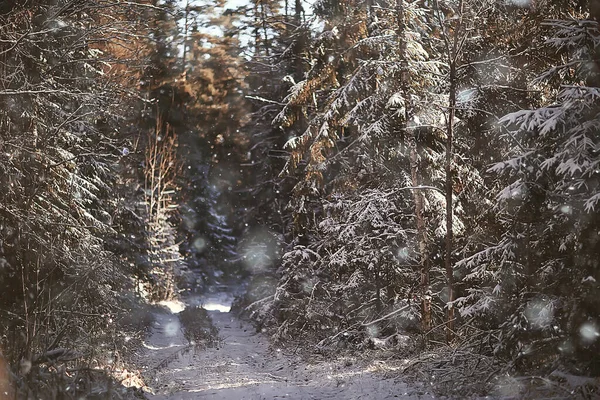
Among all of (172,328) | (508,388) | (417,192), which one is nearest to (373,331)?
(417,192)

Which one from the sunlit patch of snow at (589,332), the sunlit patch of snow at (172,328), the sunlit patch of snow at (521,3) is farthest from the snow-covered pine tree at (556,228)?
the sunlit patch of snow at (172,328)

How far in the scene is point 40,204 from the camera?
10.4 m

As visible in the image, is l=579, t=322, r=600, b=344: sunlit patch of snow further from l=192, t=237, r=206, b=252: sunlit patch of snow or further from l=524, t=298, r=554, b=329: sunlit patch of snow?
l=192, t=237, r=206, b=252: sunlit patch of snow

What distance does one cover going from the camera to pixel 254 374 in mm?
12703

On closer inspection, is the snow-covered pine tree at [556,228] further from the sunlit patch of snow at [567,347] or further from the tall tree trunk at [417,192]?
the tall tree trunk at [417,192]

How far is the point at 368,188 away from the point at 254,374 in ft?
20.4

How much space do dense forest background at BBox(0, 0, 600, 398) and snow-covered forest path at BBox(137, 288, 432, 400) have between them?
97 centimetres

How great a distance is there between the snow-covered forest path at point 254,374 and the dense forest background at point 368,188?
3.17ft

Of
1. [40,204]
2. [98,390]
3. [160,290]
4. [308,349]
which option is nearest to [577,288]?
[98,390]

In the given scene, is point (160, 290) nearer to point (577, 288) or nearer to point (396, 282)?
point (396, 282)

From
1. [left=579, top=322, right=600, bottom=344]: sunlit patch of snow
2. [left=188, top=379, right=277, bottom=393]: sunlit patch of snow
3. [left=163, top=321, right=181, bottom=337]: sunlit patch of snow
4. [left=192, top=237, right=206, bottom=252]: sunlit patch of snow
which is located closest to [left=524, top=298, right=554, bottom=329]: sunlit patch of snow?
[left=579, top=322, right=600, bottom=344]: sunlit patch of snow

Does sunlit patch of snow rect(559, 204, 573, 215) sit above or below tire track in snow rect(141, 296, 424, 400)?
above

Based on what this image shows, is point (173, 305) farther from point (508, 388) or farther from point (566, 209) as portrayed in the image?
point (566, 209)

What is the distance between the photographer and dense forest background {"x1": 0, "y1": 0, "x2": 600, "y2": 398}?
7.73m
